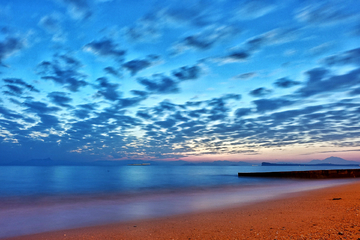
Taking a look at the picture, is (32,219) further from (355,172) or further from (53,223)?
(355,172)

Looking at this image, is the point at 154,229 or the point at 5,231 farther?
the point at 5,231

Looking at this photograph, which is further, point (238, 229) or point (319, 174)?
point (319, 174)

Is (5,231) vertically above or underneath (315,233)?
underneath

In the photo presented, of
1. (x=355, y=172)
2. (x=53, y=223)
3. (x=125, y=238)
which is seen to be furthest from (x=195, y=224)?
(x=355, y=172)

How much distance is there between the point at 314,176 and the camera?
200 feet

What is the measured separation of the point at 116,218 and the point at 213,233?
755 centimetres

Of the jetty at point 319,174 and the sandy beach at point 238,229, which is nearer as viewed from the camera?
the sandy beach at point 238,229

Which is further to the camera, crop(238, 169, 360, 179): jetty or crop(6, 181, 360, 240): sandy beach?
crop(238, 169, 360, 179): jetty

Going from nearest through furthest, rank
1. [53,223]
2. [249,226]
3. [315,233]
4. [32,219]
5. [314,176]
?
[315,233], [249,226], [53,223], [32,219], [314,176]

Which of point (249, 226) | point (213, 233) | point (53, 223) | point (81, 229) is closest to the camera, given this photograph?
point (213, 233)

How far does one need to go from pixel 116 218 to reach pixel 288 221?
9.78 m

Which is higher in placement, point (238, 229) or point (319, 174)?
point (319, 174)

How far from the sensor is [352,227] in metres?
8.68

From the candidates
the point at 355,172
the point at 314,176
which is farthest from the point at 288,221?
the point at 355,172
